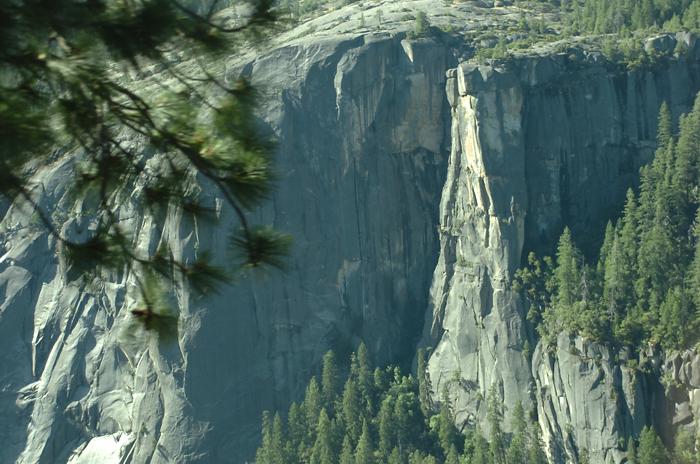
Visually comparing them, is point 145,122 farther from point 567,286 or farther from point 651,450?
point 567,286

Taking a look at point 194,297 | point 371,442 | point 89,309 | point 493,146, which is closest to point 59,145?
point 194,297

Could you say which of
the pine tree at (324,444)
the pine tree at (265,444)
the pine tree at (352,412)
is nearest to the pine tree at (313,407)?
the pine tree at (352,412)

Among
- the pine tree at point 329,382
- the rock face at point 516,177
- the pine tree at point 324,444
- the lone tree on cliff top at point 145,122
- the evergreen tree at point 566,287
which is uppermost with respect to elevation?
the rock face at point 516,177

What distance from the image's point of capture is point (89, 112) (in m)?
12.1

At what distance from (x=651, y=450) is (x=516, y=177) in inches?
696

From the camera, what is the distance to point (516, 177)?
227 feet

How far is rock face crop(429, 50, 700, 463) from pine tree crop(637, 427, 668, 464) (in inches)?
385

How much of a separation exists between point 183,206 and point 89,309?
63.1 metres

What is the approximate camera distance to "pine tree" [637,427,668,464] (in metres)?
56.7

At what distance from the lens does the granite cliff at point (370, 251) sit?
6906 cm

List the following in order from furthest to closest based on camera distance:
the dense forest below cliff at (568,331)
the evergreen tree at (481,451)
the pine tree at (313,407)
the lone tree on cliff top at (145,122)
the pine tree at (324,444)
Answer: the pine tree at (313,407)
the pine tree at (324,444)
the evergreen tree at (481,451)
the dense forest below cliff at (568,331)
the lone tree on cliff top at (145,122)

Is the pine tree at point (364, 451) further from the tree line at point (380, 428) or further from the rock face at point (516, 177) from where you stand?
the rock face at point (516, 177)

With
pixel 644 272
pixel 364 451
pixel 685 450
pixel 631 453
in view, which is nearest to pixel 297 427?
pixel 364 451

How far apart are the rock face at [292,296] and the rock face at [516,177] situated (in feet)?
8.46
